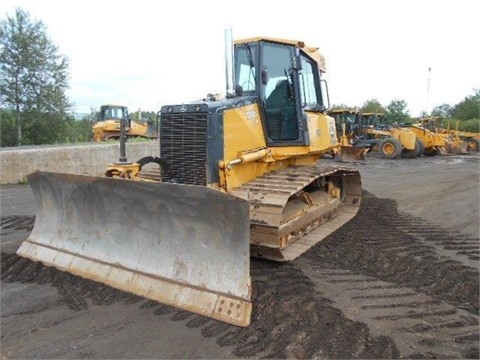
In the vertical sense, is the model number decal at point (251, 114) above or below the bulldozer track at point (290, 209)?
above

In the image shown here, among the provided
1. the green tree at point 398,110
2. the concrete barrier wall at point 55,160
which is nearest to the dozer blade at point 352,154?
the concrete barrier wall at point 55,160

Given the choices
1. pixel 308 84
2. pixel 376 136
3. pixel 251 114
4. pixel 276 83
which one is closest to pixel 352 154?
pixel 376 136

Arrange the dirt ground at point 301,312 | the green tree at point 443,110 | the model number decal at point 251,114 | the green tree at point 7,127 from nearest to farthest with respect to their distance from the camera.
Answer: the dirt ground at point 301,312
the model number decal at point 251,114
the green tree at point 7,127
the green tree at point 443,110

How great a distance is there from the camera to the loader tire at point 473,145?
23.3 meters

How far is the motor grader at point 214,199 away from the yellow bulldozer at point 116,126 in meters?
16.0

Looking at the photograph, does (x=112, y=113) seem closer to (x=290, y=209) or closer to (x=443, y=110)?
(x=290, y=209)

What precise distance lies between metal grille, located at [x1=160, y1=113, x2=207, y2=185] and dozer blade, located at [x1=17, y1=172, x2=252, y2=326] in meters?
0.87

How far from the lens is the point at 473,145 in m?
23.4

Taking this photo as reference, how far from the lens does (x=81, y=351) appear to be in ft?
9.54

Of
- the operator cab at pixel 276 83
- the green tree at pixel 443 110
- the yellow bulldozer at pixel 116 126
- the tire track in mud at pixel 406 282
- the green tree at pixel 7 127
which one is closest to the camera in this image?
the tire track in mud at pixel 406 282

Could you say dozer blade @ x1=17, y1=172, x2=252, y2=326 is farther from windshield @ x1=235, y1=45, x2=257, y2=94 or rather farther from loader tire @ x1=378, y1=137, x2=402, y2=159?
loader tire @ x1=378, y1=137, x2=402, y2=159

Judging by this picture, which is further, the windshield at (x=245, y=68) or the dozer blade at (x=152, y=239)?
the windshield at (x=245, y=68)

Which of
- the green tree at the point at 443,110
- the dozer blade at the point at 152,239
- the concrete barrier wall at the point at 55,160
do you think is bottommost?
the dozer blade at the point at 152,239

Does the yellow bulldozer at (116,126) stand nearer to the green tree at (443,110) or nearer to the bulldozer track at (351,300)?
the bulldozer track at (351,300)
